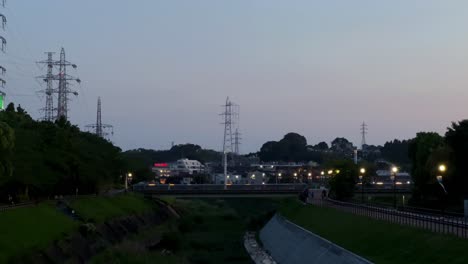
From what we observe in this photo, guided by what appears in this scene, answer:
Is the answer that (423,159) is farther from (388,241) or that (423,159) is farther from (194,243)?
(388,241)

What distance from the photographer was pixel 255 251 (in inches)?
2889

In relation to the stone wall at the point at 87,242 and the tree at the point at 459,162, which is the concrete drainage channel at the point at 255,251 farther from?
the tree at the point at 459,162

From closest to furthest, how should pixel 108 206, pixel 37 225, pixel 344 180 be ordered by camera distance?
pixel 37 225 → pixel 108 206 → pixel 344 180

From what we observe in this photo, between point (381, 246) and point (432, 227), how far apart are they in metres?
3.58

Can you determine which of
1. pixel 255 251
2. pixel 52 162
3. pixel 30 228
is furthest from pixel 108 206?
pixel 30 228

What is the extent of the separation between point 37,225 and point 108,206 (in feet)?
114

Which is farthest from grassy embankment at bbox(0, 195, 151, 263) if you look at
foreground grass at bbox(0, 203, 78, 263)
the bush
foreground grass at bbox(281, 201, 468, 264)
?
foreground grass at bbox(281, 201, 468, 264)

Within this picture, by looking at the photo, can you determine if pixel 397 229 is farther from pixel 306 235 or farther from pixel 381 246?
pixel 306 235

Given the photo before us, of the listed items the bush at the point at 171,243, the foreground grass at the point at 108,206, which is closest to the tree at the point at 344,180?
the foreground grass at the point at 108,206

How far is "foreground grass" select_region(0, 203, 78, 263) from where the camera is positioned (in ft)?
156

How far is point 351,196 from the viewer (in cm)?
10706

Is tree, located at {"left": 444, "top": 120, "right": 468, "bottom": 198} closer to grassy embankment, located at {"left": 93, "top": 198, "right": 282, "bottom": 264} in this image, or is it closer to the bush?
grassy embankment, located at {"left": 93, "top": 198, "right": 282, "bottom": 264}

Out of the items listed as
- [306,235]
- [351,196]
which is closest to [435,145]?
[351,196]

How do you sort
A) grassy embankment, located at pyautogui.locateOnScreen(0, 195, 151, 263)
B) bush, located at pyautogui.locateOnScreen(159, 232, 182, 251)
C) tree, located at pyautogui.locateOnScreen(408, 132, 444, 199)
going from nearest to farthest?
grassy embankment, located at pyautogui.locateOnScreen(0, 195, 151, 263) → bush, located at pyautogui.locateOnScreen(159, 232, 182, 251) → tree, located at pyautogui.locateOnScreen(408, 132, 444, 199)
